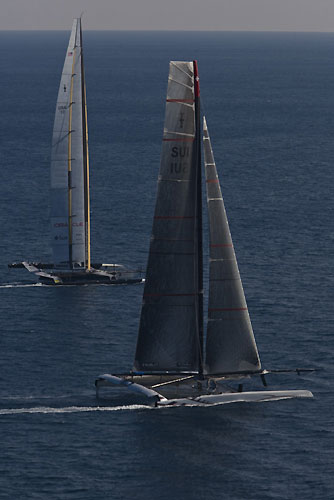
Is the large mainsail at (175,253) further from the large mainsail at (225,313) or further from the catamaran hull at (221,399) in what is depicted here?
the catamaran hull at (221,399)

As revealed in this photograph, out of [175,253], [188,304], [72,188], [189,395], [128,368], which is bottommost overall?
[128,368]

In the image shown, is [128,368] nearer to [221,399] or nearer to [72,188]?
[221,399]

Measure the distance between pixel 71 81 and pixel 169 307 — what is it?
38556mm

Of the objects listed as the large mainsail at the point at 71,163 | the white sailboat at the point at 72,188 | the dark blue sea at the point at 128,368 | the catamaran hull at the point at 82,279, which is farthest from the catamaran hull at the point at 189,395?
the large mainsail at the point at 71,163

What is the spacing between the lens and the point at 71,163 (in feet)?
353

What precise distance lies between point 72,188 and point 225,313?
36974mm

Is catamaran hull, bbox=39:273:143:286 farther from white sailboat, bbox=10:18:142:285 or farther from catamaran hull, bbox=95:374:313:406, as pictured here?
catamaran hull, bbox=95:374:313:406

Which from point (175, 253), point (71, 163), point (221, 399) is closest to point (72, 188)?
point (71, 163)

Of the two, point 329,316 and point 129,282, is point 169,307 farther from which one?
point 129,282

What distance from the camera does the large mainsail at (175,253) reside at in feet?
231

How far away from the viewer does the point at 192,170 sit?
71.6 m

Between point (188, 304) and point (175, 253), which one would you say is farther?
point (188, 304)

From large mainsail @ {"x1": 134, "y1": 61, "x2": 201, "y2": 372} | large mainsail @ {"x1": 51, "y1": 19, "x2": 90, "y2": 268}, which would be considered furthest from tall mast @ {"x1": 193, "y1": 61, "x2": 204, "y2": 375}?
large mainsail @ {"x1": 51, "y1": 19, "x2": 90, "y2": 268}

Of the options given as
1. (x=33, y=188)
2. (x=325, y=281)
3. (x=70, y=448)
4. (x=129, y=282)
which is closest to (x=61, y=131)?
A: (x=129, y=282)
